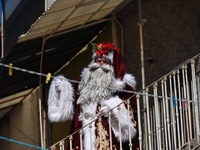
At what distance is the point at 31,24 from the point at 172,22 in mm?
1870

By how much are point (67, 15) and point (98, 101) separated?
1.05m

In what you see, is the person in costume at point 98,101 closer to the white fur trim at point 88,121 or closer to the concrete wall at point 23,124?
the white fur trim at point 88,121

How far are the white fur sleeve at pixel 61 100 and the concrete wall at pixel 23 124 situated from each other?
293 cm

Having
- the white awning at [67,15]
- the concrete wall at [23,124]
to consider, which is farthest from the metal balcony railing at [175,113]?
the concrete wall at [23,124]

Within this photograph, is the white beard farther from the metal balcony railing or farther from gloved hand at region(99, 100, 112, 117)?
the metal balcony railing

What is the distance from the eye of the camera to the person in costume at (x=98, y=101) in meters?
9.99

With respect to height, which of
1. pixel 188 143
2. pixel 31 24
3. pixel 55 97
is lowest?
pixel 188 143

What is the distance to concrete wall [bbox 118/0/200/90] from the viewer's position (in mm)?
10688

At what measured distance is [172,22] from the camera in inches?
432

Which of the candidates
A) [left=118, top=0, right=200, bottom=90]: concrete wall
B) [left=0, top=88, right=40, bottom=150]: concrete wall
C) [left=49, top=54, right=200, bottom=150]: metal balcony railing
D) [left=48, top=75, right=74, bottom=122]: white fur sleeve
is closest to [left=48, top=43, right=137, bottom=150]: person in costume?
[left=48, top=75, right=74, bottom=122]: white fur sleeve

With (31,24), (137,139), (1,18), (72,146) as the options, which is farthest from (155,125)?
(1,18)

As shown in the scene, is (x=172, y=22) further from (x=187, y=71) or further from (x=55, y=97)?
(x=55, y=97)

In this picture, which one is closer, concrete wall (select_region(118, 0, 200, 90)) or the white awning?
the white awning

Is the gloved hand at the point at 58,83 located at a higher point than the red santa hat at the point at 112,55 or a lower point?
lower
